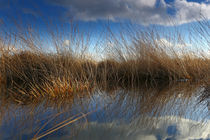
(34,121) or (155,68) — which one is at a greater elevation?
(155,68)

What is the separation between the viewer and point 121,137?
814mm

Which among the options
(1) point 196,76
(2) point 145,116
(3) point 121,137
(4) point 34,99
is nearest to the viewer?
(3) point 121,137

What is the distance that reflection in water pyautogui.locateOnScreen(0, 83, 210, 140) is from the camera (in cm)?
85

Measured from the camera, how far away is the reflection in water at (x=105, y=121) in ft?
2.78

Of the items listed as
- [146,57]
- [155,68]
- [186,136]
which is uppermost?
[146,57]

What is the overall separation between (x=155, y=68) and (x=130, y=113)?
2.16 m

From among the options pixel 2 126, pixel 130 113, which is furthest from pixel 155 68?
pixel 2 126

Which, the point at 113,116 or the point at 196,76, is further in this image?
the point at 196,76

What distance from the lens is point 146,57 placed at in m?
3.12

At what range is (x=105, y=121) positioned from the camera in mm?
1031

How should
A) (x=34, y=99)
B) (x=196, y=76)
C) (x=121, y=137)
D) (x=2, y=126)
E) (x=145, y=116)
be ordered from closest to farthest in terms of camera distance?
Answer: (x=121, y=137) < (x=2, y=126) < (x=145, y=116) < (x=34, y=99) < (x=196, y=76)

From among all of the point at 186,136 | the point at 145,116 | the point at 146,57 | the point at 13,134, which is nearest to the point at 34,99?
the point at 13,134

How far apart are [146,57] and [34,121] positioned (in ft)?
8.31

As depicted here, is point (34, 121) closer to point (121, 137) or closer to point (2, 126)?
point (2, 126)
